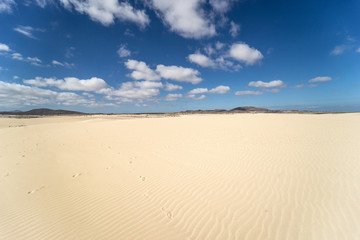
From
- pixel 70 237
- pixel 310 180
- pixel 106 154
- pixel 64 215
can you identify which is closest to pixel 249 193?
pixel 310 180

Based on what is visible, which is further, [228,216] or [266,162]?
[266,162]

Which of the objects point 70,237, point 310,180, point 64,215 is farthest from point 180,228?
point 310,180

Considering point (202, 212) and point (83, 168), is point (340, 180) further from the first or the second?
point (83, 168)

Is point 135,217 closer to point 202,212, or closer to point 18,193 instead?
point 202,212

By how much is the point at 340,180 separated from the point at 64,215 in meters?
8.74

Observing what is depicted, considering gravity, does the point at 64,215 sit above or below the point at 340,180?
below

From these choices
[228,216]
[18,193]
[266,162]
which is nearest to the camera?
[228,216]

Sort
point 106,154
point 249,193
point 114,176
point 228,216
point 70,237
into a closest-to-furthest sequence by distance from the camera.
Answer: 1. point 70,237
2. point 228,216
3. point 249,193
4. point 114,176
5. point 106,154

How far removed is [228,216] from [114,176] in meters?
4.67

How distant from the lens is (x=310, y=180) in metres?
5.18

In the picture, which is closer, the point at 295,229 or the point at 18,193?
the point at 295,229

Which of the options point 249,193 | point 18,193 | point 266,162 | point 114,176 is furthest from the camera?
point 266,162

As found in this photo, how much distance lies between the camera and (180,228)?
11.2ft

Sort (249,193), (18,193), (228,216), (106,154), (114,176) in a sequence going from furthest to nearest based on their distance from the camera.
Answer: (106,154) → (114,176) → (18,193) → (249,193) → (228,216)
